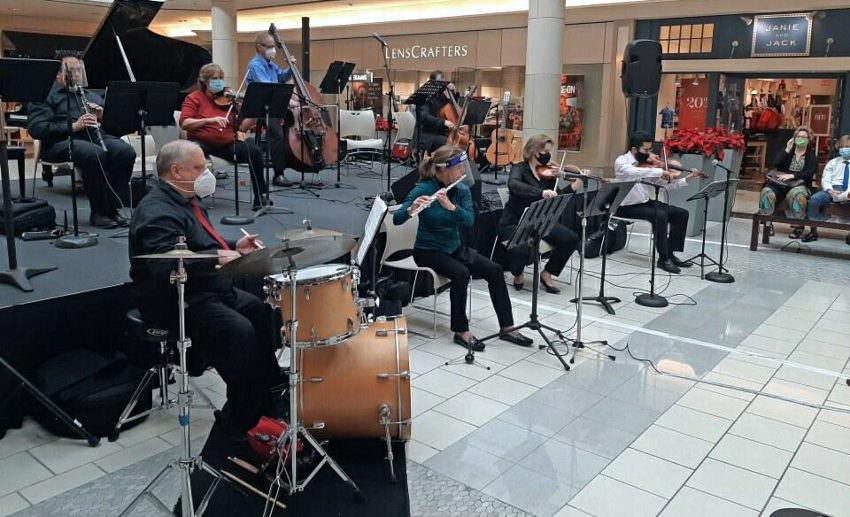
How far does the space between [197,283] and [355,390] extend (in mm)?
868

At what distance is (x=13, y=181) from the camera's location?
24.1 feet

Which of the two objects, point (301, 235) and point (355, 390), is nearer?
point (301, 235)

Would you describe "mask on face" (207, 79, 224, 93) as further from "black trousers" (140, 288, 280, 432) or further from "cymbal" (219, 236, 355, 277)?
"cymbal" (219, 236, 355, 277)

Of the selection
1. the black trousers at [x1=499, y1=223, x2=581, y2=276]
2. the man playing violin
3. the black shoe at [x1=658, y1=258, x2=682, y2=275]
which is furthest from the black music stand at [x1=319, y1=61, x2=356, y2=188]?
the black shoe at [x1=658, y1=258, x2=682, y2=275]

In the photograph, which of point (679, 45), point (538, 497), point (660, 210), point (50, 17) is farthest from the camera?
point (50, 17)

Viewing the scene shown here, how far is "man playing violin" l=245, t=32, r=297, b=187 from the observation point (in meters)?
6.47

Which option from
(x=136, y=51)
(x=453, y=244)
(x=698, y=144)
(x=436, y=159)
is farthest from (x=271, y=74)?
(x=698, y=144)

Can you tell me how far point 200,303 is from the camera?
3.31m

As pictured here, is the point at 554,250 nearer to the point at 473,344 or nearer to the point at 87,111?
the point at 473,344

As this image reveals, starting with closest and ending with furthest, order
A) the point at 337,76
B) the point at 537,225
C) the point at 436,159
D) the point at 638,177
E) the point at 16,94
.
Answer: the point at 16,94 → the point at 537,225 → the point at 436,159 → the point at 638,177 → the point at 337,76

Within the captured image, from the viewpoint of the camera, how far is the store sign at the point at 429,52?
14125 millimetres

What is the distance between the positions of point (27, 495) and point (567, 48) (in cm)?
1175

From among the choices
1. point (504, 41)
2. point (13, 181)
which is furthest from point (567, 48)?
point (13, 181)

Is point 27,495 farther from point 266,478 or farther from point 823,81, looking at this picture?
point 823,81
